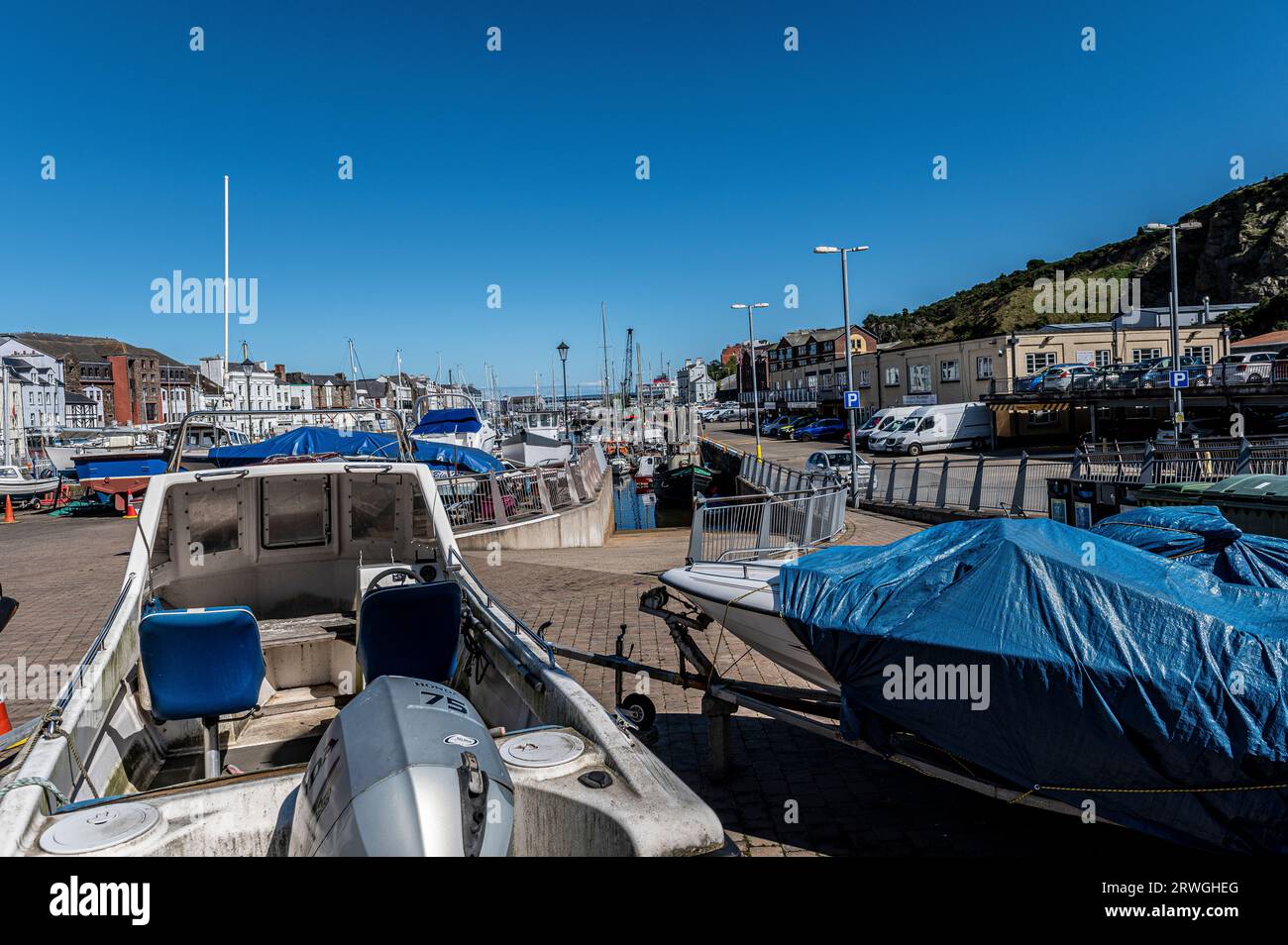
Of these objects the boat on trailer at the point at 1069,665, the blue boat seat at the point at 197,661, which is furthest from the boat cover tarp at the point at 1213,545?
the blue boat seat at the point at 197,661

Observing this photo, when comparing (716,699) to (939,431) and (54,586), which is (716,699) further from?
(939,431)

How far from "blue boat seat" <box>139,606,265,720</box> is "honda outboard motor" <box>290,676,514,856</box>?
2.01 metres

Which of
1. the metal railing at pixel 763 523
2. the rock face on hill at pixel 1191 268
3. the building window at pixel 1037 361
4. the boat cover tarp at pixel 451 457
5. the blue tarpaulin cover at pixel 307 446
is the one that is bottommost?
the metal railing at pixel 763 523

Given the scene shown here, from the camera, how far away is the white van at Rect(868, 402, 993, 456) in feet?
138

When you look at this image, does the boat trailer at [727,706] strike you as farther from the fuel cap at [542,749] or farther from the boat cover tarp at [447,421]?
the boat cover tarp at [447,421]

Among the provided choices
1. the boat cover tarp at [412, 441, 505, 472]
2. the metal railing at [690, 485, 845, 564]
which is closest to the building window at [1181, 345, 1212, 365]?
the metal railing at [690, 485, 845, 564]

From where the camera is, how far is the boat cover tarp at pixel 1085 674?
4363 mm

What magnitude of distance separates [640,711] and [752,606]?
131 centimetres

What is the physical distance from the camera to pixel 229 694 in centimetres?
498

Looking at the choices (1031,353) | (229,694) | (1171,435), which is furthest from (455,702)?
(1031,353)

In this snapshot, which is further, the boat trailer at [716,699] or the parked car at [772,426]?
the parked car at [772,426]

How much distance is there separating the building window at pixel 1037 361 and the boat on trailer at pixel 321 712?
46.8 meters
